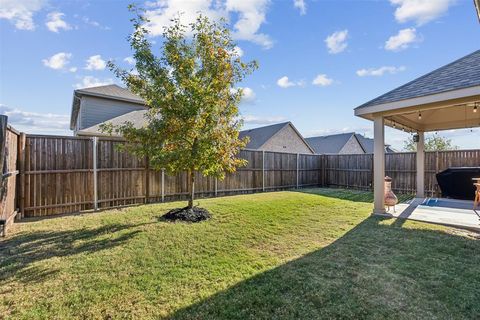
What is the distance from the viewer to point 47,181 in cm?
662

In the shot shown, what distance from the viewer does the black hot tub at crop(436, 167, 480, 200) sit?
917 centimetres

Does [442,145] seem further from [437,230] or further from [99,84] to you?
[99,84]

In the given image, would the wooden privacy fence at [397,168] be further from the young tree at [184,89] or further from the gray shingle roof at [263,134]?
the young tree at [184,89]

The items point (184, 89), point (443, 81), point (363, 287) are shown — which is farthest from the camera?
point (443, 81)

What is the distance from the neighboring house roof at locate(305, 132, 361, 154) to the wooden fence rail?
1278cm

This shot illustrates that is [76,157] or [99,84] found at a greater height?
[99,84]

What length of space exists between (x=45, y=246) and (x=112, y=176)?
363 cm

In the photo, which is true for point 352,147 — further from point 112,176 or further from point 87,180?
point 87,180

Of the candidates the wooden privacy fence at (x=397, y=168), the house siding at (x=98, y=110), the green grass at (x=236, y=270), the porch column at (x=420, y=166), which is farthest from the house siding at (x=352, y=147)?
the green grass at (x=236, y=270)

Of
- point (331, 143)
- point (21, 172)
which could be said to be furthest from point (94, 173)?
point (331, 143)

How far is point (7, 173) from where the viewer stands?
498cm

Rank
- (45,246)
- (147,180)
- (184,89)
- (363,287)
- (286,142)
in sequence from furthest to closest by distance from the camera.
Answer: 1. (286,142)
2. (147,180)
3. (184,89)
4. (45,246)
5. (363,287)

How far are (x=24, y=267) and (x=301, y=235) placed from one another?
14.7ft

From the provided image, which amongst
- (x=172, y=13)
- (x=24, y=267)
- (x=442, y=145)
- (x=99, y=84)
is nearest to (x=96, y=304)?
(x=24, y=267)
